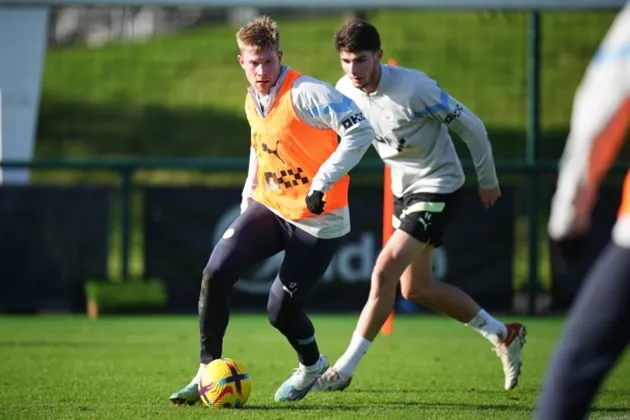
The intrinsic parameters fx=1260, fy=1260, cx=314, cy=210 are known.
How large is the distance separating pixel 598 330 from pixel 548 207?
11.8 metres

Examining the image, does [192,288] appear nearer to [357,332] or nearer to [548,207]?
[548,207]

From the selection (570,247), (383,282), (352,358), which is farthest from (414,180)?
(570,247)

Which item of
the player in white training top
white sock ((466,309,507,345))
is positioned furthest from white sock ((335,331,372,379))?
white sock ((466,309,507,345))

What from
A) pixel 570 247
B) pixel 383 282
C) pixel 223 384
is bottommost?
pixel 223 384

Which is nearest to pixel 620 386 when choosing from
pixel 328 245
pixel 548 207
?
pixel 328 245

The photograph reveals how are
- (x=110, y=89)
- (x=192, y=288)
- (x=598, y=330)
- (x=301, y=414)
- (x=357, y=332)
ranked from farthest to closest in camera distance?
1. (x=110, y=89)
2. (x=192, y=288)
3. (x=357, y=332)
4. (x=301, y=414)
5. (x=598, y=330)

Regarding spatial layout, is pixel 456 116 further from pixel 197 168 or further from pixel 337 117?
pixel 197 168

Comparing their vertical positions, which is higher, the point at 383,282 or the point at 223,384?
the point at 383,282

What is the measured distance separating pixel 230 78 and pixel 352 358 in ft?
65.2

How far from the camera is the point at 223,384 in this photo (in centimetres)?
654

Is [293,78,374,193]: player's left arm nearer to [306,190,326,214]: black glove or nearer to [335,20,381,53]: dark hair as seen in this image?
[306,190,326,214]: black glove

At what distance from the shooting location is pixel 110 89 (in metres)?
26.9

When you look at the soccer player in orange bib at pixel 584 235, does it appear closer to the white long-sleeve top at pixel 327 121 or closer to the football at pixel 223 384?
the white long-sleeve top at pixel 327 121

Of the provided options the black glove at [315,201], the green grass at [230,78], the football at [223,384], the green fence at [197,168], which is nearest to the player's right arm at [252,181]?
the black glove at [315,201]
